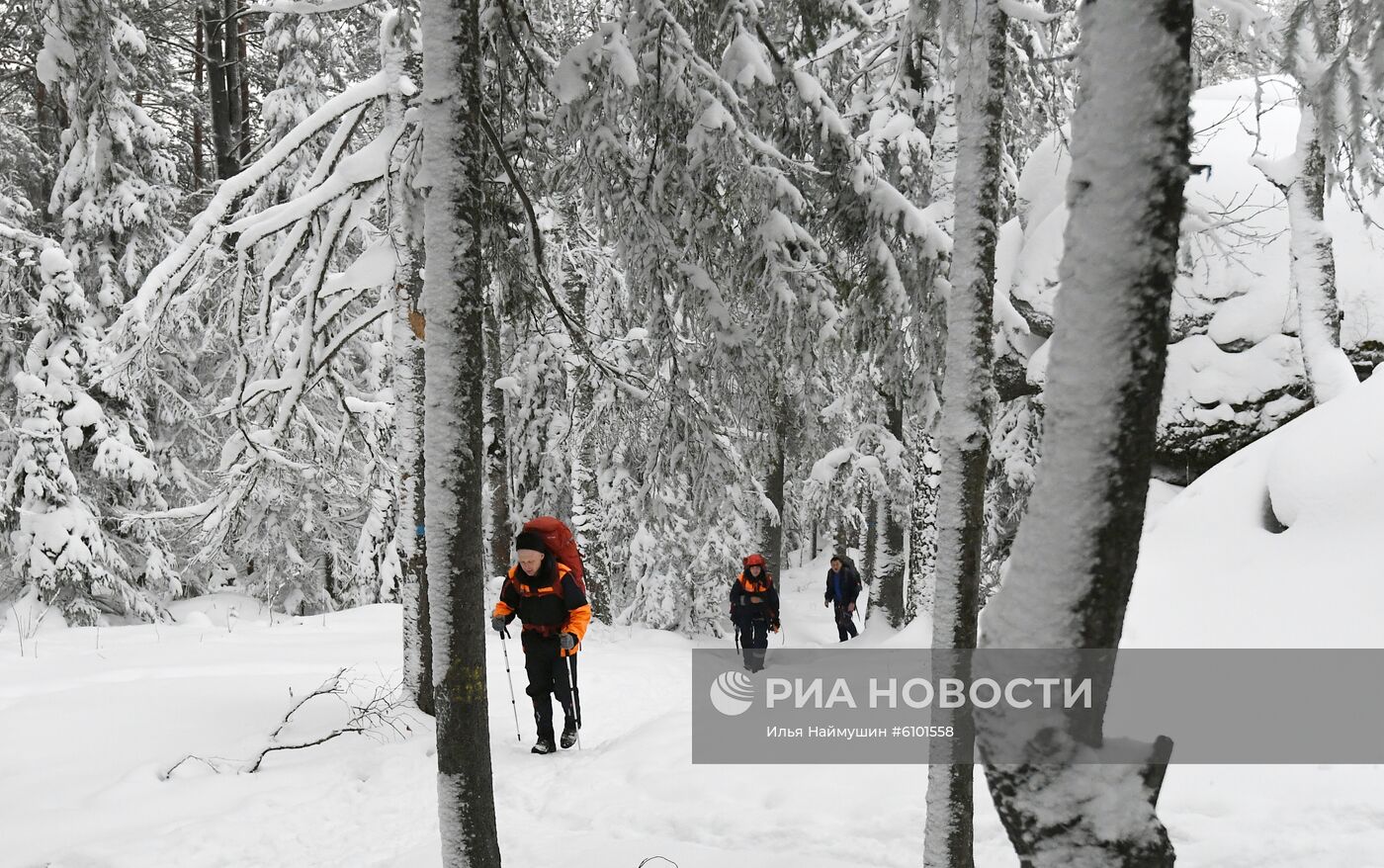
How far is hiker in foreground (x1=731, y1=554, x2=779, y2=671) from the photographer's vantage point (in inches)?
452

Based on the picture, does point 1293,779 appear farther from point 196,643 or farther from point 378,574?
point 378,574

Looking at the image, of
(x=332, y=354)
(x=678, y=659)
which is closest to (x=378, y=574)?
(x=678, y=659)

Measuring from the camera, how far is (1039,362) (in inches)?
454

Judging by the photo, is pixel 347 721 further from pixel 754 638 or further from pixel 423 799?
pixel 754 638

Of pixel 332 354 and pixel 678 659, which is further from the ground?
pixel 332 354

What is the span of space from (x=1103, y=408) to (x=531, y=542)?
5.60 metres

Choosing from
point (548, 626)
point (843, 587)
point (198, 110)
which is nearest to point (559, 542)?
point (548, 626)

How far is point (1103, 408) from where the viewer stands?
6.98 ft

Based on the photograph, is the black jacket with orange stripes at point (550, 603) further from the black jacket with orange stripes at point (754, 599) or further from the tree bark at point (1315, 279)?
the tree bark at point (1315, 279)

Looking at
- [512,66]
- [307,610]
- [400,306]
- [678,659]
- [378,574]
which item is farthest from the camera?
[307,610]

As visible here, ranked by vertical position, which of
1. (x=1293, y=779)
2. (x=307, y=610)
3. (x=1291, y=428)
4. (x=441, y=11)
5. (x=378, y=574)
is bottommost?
(x=307, y=610)

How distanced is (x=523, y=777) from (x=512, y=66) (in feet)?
17.1

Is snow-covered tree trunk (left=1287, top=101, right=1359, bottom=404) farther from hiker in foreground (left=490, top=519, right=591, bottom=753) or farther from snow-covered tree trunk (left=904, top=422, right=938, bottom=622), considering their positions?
hiker in foreground (left=490, top=519, right=591, bottom=753)

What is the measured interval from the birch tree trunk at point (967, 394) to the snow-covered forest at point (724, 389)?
0.06ft
